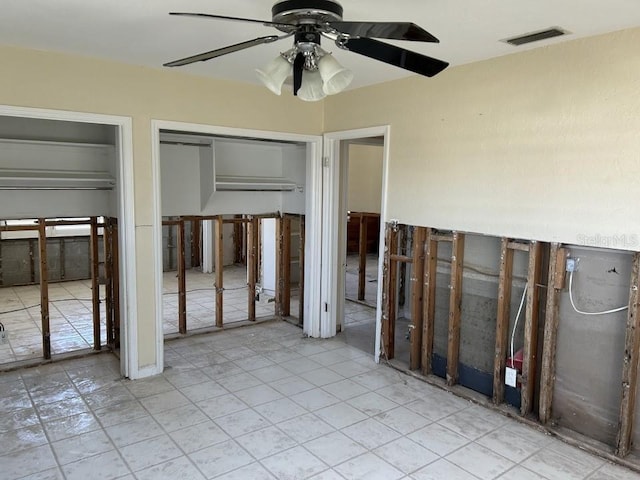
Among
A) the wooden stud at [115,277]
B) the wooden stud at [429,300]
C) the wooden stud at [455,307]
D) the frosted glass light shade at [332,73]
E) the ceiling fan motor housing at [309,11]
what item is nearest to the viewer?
the ceiling fan motor housing at [309,11]

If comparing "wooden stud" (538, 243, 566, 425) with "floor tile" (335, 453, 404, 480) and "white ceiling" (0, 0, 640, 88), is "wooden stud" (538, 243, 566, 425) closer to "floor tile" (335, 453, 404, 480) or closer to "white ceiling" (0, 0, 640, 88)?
"floor tile" (335, 453, 404, 480)

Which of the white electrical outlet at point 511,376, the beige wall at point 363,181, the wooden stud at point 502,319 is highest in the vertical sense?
the beige wall at point 363,181

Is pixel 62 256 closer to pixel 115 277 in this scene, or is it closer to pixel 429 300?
pixel 115 277

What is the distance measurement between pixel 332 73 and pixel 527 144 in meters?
1.79

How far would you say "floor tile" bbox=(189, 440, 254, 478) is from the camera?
2736mm

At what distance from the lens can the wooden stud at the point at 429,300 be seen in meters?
3.92

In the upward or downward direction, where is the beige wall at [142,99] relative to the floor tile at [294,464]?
upward

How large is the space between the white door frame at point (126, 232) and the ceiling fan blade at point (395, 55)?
235cm

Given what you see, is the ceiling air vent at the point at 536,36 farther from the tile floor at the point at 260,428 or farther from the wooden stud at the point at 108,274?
the wooden stud at the point at 108,274

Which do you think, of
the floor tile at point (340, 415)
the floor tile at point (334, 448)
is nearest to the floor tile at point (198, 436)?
the floor tile at point (334, 448)

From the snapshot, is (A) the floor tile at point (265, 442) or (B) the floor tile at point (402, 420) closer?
(A) the floor tile at point (265, 442)

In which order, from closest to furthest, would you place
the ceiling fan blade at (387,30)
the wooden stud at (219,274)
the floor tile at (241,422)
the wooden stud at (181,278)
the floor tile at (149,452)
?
the ceiling fan blade at (387,30) → the floor tile at (149,452) → the floor tile at (241,422) → the wooden stud at (181,278) → the wooden stud at (219,274)

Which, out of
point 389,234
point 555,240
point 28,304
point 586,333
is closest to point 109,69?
point 389,234

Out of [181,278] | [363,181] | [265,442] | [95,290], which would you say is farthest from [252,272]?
[363,181]
